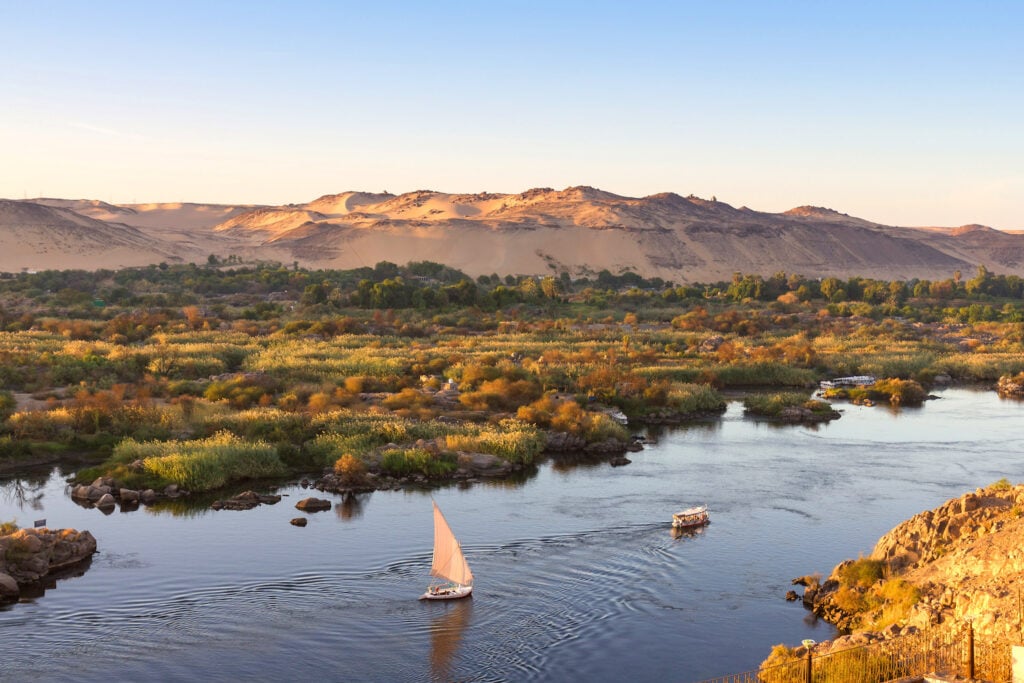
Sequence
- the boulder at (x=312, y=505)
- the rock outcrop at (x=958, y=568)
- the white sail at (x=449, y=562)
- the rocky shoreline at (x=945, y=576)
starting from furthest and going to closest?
the boulder at (x=312, y=505) → the white sail at (x=449, y=562) → the rocky shoreline at (x=945, y=576) → the rock outcrop at (x=958, y=568)

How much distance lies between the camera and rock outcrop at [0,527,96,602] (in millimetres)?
22797

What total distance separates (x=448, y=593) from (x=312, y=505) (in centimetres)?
801

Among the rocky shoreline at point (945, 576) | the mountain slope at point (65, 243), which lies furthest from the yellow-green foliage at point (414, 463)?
the mountain slope at point (65, 243)

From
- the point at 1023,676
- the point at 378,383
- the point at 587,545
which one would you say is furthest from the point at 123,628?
the point at 378,383

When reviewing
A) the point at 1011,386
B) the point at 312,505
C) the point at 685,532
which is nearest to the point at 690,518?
the point at 685,532

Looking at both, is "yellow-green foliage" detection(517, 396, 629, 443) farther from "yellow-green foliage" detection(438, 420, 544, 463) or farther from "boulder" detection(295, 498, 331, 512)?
"boulder" detection(295, 498, 331, 512)

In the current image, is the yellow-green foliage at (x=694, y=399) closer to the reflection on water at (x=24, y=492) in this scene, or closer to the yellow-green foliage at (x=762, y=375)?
the yellow-green foliage at (x=762, y=375)

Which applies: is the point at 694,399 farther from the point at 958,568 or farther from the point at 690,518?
the point at 958,568

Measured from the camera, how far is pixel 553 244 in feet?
493

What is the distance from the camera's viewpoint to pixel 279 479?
3247 cm

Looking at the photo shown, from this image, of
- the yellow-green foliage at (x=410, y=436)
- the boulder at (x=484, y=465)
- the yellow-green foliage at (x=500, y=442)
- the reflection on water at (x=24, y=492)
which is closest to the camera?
the reflection on water at (x=24, y=492)

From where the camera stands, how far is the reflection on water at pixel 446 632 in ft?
61.8

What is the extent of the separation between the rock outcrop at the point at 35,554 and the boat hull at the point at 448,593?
323 inches

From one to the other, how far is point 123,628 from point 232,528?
6797mm
